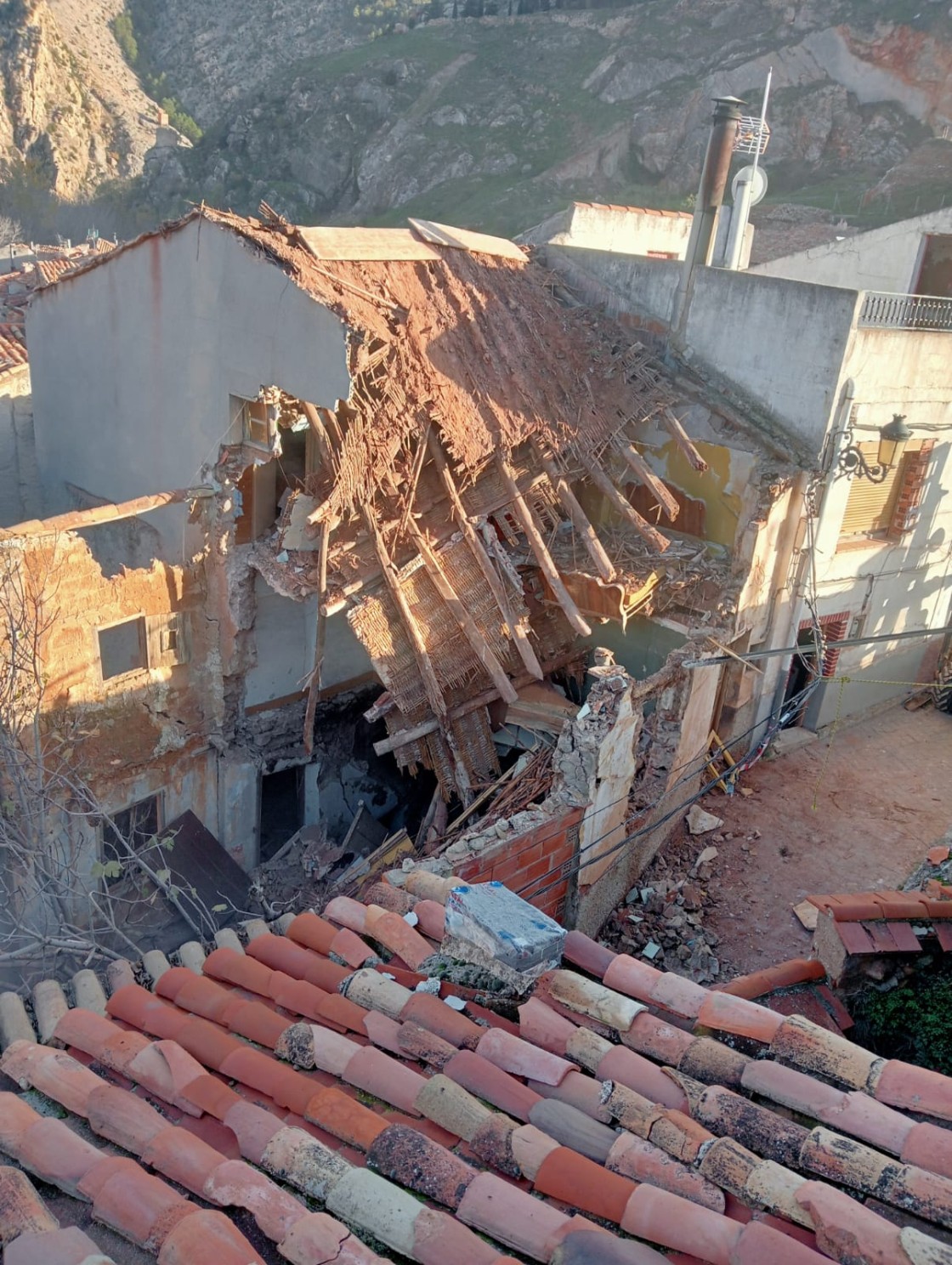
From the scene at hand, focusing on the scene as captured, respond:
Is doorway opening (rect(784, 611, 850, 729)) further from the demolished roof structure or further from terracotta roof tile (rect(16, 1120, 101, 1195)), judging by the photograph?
terracotta roof tile (rect(16, 1120, 101, 1195))

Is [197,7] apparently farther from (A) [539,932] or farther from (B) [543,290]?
(A) [539,932]

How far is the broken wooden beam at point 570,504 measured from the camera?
45.7 feet

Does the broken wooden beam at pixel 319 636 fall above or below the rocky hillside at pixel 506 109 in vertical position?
below

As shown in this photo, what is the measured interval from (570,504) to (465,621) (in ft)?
8.53

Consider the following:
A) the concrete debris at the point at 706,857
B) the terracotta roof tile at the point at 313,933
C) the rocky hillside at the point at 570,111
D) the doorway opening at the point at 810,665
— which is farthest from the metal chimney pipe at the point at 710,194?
the rocky hillside at the point at 570,111

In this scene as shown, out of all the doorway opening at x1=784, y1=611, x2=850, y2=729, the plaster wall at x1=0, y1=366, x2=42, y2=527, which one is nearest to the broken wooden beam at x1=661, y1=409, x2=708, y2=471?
the doorway opening at x1=784, y1=611, x2=850, y2=729

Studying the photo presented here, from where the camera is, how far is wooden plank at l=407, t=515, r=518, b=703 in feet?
43.0

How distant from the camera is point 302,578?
12.5 meters

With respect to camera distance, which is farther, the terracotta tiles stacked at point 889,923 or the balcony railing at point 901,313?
the balcony railing at point 901,313

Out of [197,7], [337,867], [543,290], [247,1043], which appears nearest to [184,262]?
[543,290]

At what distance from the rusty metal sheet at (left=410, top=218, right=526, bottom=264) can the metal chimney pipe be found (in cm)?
300

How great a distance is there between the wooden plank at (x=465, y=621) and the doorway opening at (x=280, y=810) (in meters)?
4.14

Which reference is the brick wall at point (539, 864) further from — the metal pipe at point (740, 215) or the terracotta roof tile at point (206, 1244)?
the metal pipe at point (740, 215)

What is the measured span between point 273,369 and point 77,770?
5.78 metres
